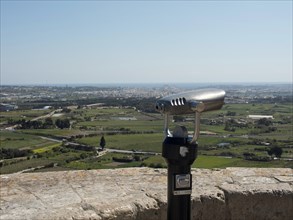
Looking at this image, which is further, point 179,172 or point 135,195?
point 135,195

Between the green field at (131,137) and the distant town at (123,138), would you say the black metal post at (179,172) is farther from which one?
the distant town at (123,138)

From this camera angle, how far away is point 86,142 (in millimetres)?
36875

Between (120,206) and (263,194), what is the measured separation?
1227 mm

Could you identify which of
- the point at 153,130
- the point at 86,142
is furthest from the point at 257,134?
the point at 86,142

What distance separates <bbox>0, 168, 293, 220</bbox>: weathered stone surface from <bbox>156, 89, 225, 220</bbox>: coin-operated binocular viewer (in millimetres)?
860

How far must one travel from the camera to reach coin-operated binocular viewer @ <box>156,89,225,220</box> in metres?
1.90

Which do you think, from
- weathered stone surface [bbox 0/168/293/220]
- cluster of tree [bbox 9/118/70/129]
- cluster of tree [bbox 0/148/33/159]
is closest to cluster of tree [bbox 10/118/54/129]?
cluster of tree [bbox 9/118/70/129]

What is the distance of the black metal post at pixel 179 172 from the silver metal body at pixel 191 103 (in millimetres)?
57

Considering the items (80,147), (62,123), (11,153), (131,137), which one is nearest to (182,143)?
(11,153)

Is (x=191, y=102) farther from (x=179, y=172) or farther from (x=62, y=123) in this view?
(x=62, y=123)

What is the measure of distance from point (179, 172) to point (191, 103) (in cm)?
34

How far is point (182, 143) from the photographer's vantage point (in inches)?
75.5

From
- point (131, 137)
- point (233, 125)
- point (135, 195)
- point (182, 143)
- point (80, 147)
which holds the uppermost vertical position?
point (182, 143)

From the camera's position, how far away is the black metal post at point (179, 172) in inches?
75.4
